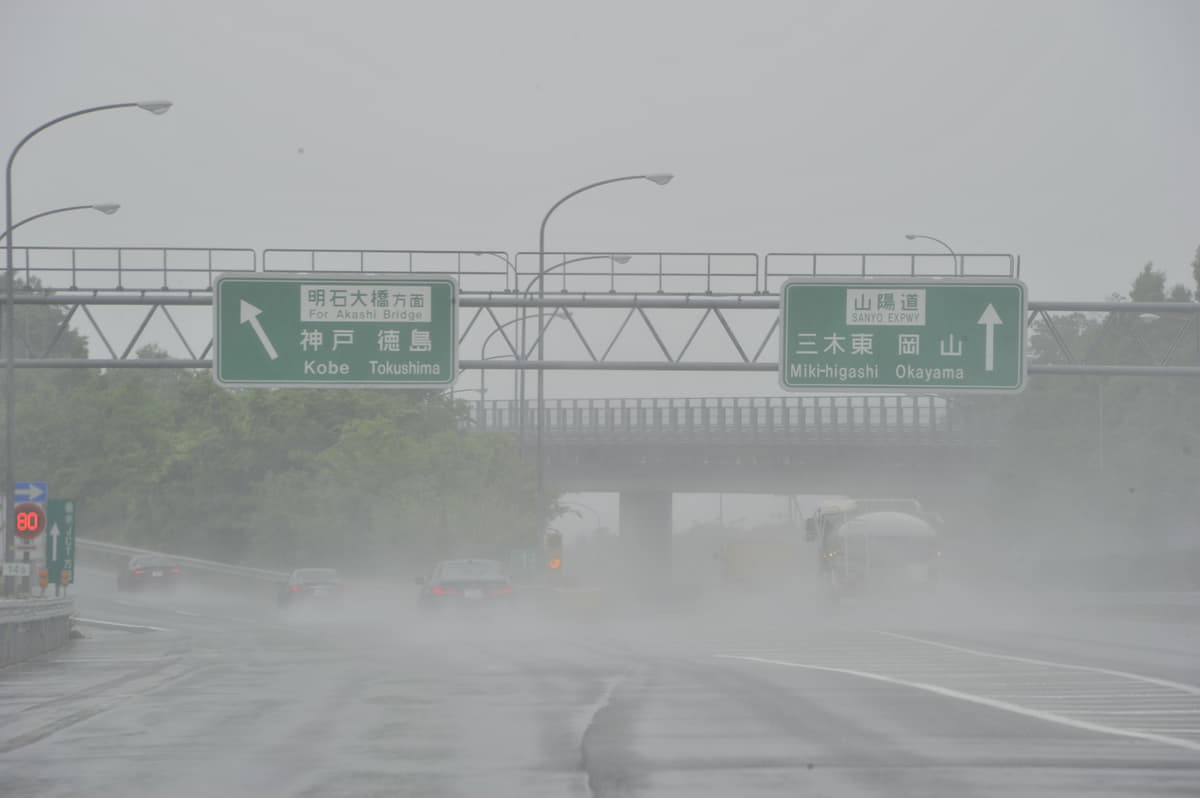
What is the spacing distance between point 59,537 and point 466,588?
33.3 feet

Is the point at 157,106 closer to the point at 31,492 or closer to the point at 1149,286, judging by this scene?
the point at 31,492

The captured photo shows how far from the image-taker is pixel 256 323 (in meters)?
33.7

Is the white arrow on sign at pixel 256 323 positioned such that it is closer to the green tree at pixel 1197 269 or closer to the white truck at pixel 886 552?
the white truck at pixel 886 552

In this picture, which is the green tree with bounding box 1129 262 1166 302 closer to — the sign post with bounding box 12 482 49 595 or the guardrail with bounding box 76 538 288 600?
the guardrail with bounding box 76 538 288 600

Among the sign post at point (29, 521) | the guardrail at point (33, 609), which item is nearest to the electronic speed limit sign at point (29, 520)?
the sign post at point (29, 521)

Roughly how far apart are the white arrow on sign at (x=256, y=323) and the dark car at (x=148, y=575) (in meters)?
34.0

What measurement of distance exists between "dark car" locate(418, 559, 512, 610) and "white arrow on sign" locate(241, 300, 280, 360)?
7335 millimetres

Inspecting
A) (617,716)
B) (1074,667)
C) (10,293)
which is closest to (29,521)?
(10,293)

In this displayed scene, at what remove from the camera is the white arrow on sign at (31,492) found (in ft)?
116

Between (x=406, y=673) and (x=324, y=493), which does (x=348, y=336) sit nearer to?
(x=406, y=673)

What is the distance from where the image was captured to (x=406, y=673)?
77.2 feet

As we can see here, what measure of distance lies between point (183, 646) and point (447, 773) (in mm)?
21849

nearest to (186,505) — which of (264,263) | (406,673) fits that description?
(264,263)

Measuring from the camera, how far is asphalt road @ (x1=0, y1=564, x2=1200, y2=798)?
12.1 m
